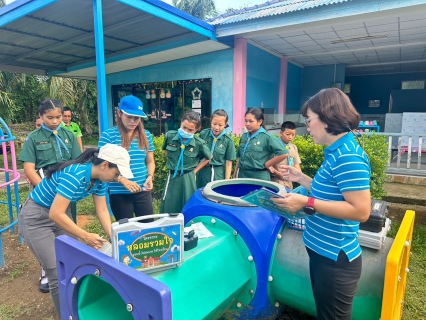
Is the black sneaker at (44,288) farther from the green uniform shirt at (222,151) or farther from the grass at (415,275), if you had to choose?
the green uniform shirt at (222,151)

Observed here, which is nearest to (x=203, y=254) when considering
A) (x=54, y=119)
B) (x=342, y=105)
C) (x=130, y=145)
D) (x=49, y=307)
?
(x=342, y=105)

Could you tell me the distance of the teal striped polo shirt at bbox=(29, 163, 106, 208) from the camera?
5.54 feet

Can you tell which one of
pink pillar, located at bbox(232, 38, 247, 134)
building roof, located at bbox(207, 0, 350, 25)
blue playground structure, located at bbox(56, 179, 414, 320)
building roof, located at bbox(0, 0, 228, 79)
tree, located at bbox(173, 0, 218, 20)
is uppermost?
tree, located at bbox(173, 0, 218, 20)

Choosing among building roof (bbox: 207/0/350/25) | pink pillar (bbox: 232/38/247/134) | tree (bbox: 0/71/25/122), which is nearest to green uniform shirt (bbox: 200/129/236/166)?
building roof (bbox: 207/0/350/25)

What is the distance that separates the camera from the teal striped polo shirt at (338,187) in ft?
3.97

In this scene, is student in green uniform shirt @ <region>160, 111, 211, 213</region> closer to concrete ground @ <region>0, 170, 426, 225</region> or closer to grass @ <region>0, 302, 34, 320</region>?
grass @ <region>0, 302, 34, 320</region>

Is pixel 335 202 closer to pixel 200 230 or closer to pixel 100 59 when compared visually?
pixel 200 230

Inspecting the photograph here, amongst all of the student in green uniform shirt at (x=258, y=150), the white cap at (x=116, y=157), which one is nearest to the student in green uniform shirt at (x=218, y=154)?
the student in green uniform shirt at (x=258, y=150)

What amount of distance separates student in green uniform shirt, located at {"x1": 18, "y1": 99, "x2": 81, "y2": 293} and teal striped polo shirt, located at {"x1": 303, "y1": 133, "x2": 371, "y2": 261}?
227cm

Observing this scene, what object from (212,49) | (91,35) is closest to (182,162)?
(91,35)

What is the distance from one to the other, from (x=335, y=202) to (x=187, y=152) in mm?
1990

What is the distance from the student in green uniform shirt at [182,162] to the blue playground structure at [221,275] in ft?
2.90

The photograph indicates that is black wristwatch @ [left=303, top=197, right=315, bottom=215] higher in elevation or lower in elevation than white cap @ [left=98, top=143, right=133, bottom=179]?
lower

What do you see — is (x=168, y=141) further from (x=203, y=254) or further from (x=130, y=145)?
(x=203, y=254)
